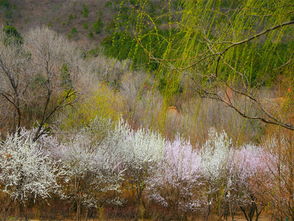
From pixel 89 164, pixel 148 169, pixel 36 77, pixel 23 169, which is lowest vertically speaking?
pixel 23 169

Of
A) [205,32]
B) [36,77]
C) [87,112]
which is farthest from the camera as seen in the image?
[36,77]

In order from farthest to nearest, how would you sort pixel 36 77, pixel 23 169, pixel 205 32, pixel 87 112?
pixel 36 77, pixel 87 112, pixel 23 169, pixel 205 32

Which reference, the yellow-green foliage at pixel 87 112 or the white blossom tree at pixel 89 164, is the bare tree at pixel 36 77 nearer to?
the yellow-green foliage at pixel 87 112

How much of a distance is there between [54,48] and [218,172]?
1101 cm

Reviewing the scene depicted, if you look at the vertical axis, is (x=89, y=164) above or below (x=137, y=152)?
below

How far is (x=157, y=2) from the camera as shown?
2.04 metres

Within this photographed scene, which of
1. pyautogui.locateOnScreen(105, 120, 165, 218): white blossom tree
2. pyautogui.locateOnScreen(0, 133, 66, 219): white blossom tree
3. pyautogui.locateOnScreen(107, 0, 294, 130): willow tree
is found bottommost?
pyautogui.locateOnScreen(107, 0, 294, 130): willow tree

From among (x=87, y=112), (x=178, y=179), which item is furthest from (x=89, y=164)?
(x=178, y=179)

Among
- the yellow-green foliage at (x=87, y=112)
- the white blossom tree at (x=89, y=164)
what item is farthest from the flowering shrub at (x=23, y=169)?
the yellow-green foliage at (x=87, y=112)

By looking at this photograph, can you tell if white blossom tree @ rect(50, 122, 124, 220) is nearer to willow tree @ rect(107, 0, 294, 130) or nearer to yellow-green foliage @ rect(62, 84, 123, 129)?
yellow-green foliage @ rect(62, 84, 123, 129)

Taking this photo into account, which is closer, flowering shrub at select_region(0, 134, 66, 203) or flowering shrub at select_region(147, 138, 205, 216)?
flowering shrub at select_region(0, 134, 66, 203)

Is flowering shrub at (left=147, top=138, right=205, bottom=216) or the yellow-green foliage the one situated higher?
the yellow-green foliage

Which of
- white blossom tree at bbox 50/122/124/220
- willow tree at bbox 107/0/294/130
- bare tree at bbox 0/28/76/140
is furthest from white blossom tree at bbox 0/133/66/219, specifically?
willow tree at bbox 107/0/294/130

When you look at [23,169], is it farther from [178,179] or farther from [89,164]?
[178,179]
